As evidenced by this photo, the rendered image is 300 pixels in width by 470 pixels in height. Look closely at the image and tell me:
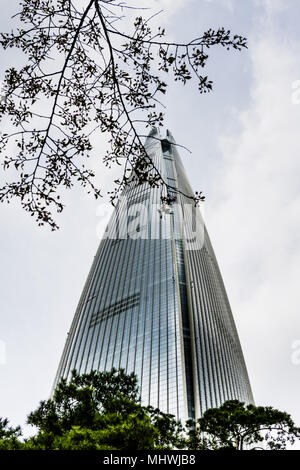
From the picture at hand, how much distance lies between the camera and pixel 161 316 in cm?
7175

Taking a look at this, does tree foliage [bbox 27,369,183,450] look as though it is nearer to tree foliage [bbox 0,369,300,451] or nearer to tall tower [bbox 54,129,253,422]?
tree foliage [bbox 0,369,300,451]

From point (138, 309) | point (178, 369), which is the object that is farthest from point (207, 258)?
point (178, 369)

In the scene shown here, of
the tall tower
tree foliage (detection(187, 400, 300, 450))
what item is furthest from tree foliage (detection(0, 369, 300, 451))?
the tall tower

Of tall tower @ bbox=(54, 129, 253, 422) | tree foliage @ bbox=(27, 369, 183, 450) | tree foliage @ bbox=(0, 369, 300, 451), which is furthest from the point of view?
tall tower @ bbox=(54, 129, 253, 422)

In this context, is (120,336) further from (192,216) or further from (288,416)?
(288,416)

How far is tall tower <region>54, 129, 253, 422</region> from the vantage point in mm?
64875

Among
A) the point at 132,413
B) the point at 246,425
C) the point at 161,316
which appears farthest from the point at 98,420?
the point at 161,316

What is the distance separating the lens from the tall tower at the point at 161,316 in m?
64.9

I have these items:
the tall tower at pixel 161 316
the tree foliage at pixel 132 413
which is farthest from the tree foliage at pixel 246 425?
the tall tower at pixel 161 316

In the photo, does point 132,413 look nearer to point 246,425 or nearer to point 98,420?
point 98,420

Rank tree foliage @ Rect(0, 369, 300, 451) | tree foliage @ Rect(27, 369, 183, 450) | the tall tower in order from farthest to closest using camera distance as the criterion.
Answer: the tall tower, tree foliage @ Rect(0, 369, 300, 451), tree foliage @ Rect(27, 369, 183, 450)

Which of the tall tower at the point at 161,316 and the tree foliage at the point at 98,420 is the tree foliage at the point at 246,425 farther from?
the tall tower at the point at 161,316

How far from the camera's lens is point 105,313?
3189 inches

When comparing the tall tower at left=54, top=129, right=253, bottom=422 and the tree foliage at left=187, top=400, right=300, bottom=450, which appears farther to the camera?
the tall tower at left=54, top=129, right=253, bottom=422
